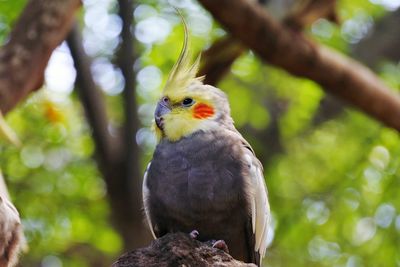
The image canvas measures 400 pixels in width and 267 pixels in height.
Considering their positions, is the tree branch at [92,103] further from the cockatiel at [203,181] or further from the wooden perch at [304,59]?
the cockatiel at [203,181]

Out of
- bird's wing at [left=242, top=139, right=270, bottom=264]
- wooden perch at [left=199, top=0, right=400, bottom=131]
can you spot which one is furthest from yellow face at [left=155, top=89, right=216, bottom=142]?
wooden perch at [left=199, top=0, right=400, bottom=131]

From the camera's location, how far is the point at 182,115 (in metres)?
4.09

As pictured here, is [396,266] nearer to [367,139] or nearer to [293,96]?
[367,139]

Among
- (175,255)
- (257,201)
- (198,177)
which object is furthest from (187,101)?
(175,255)

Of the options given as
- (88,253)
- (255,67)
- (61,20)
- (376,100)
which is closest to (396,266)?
(376,100)

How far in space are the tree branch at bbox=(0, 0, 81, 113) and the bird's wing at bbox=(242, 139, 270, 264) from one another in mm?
1877

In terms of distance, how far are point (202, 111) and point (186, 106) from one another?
3.4 inches

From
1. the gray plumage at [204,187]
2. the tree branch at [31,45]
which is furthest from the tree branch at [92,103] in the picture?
the gray plumage at [204,187]

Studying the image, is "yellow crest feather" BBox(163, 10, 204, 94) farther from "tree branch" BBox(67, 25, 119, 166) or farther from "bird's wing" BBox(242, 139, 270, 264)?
"tree branch" BBox(67, 25, 119, 166)

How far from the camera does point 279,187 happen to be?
7.80 meters

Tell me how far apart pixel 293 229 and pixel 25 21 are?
325 centimetres

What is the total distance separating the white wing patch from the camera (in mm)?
3934

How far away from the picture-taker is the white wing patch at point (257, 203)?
3.93 m

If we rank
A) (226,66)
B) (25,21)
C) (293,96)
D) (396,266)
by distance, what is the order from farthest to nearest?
1. (293,96)
2. (396,266)
3. (226,66)
4. (25,21)
